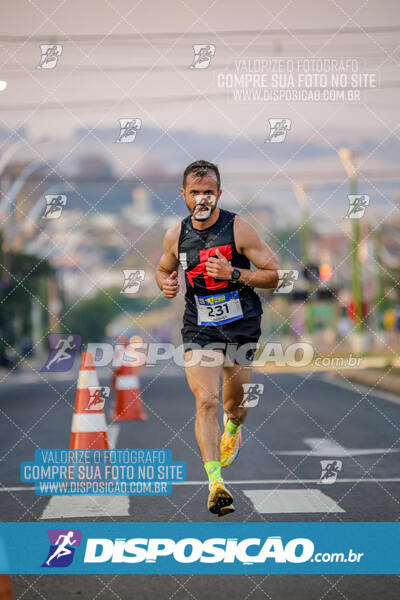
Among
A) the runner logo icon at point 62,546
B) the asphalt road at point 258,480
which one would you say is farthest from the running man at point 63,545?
the asphalt road at point 258,480

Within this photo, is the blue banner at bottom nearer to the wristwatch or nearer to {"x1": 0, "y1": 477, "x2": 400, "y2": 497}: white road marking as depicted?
the wristwatch

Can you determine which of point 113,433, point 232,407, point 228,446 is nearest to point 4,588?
point 232,407

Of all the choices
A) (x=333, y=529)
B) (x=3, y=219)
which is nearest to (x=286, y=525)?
(x=333, y=529)

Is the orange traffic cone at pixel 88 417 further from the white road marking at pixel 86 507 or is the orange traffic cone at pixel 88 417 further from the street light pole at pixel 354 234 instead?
the street light pole at pixel 354 234

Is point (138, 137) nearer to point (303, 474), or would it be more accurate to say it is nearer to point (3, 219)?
point (303, 474)

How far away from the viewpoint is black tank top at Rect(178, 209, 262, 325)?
7516mm

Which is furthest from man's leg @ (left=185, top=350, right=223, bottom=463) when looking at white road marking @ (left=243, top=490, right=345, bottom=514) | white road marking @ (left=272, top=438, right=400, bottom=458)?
white road marking @ (left=272, top=438, right=400, bottom=458)

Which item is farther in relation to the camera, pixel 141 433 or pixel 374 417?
pixel 374 417

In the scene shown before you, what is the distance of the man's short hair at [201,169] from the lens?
24.2ft

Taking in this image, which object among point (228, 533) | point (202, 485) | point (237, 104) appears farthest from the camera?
point (237, 104)

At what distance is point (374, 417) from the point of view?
16.4 m

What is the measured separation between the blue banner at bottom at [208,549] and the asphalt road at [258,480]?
0.15m

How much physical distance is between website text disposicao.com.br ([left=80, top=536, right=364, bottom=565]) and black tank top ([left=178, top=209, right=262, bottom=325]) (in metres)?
1.67

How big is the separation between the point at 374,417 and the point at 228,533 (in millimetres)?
9740
